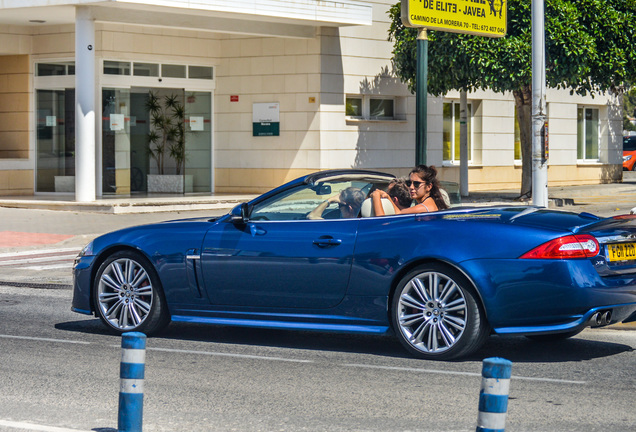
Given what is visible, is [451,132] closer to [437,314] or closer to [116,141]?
[116,141]

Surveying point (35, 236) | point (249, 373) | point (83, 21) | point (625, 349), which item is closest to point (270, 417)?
point (249, 373)

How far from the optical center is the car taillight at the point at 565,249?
6957mm

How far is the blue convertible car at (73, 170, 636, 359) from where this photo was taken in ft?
23.0

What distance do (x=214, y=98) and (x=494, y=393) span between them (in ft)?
78.6

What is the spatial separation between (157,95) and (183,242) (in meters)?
18.7

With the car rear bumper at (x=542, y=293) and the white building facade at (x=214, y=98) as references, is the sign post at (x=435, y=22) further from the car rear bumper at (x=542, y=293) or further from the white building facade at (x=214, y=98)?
the car rear bumper at (x=542, y=293)

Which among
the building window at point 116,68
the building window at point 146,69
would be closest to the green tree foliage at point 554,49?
the building window at point 146,69

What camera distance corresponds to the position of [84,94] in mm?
22141

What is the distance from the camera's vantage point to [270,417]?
5.80 metres

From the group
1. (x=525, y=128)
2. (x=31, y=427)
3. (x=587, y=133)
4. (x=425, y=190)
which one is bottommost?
(x=31, y=427)

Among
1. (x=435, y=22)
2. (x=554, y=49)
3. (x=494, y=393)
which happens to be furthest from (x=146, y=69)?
(x=494, y=393)

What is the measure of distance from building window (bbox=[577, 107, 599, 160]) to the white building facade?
9.63 m

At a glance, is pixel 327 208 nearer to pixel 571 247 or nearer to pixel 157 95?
pixel 571 247

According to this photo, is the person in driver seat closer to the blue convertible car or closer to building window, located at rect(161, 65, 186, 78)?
the blue convertible car
